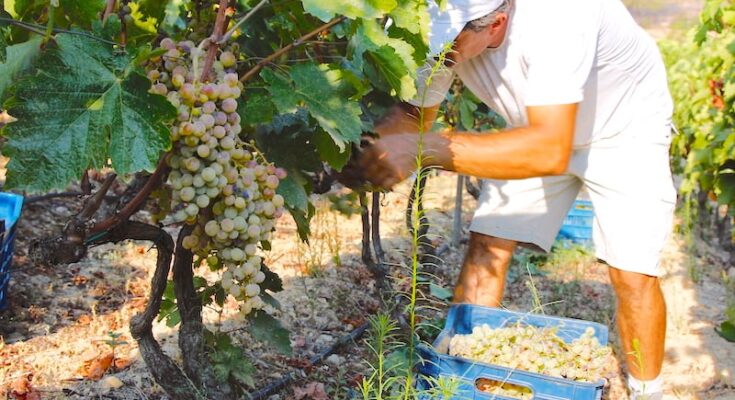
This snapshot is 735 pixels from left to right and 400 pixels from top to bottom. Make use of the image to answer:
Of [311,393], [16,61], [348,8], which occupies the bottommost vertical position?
[311,393]

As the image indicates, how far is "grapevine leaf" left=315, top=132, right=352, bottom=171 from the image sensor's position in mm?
2150

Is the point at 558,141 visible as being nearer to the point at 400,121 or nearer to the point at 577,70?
the point at 577,70

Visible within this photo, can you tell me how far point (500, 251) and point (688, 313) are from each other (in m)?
1.84

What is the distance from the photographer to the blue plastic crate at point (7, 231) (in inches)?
128

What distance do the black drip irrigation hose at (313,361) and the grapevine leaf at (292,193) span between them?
959mm

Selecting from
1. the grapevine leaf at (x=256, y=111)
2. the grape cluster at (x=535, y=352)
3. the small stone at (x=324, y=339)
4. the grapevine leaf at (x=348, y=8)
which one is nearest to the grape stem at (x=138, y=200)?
the grapevine leaf at (x=256, y=111)

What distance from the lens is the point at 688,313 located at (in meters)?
4.87

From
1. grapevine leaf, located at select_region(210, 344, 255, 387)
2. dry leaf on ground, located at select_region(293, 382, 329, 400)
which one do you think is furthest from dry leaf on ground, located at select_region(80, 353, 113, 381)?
grapevine leaf, located at select_region(210, 344, 255, 387)

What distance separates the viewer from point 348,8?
1.75 meters

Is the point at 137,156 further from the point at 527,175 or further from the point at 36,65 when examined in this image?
the point at 527,175

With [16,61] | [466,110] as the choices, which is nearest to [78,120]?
[16,61]

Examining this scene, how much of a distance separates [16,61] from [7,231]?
1647 millimetres

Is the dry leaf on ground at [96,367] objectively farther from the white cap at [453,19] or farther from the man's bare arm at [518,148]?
the white cap at [453,19]

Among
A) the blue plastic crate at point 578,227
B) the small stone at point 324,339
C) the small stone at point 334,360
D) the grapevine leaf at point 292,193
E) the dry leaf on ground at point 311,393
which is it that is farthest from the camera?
the blue plastic crate at point 578,227
